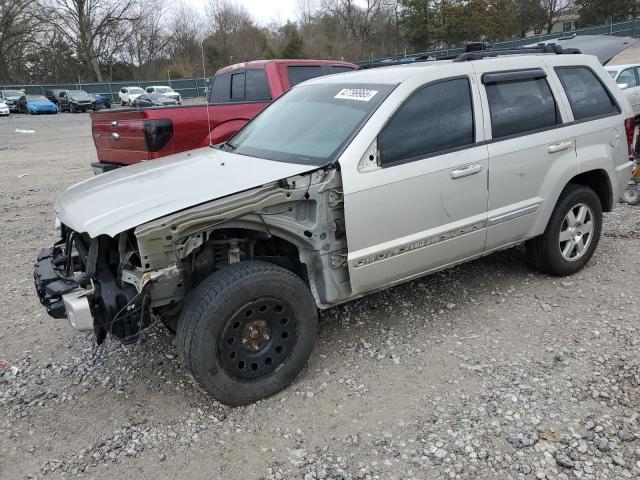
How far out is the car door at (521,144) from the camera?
12.9 ft

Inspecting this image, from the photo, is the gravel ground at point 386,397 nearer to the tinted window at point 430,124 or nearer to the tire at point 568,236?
the tire at point 568,236

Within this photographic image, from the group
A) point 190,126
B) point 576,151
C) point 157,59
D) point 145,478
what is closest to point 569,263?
point 576,151

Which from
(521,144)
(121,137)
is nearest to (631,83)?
(521,144)

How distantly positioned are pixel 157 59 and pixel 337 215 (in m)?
64.0

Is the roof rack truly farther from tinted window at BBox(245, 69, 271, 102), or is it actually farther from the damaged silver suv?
tinted window at BBox(245, 69, 271, 102)

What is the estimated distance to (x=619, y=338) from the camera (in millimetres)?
3719

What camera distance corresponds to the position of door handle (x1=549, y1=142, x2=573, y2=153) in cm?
422

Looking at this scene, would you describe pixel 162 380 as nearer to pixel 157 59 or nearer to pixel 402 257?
pixel 402 257

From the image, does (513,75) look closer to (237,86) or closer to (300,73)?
(300,73)

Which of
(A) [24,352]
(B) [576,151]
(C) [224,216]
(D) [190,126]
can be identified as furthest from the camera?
(D) [190,126]

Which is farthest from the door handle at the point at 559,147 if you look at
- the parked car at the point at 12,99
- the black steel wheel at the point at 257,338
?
the parked car at the point at 12,99

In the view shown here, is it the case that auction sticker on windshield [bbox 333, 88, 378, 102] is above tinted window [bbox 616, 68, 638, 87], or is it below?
above

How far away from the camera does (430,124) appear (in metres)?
3.65

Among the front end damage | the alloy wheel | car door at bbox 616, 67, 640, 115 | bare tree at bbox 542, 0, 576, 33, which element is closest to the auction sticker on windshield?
the front end damage
